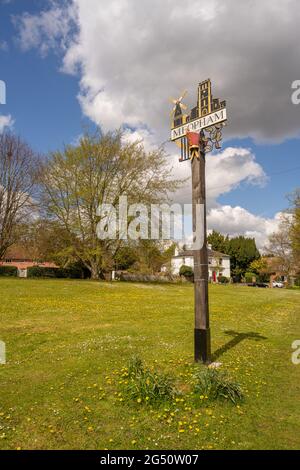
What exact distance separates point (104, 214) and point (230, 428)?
28516 millimetres

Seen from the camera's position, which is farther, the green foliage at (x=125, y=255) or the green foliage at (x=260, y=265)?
the green foliage at (x=260, y=265)

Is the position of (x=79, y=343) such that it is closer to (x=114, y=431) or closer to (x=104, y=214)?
(x=114, y=431)

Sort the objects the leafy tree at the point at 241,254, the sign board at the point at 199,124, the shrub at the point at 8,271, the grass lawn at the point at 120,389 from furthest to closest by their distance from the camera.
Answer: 1. the leafy tree at the point at 241,254
2. the shrub at the point at 8,271
3. the sign board at the point at 199,124
4. the grass lawn at the point at 120,389

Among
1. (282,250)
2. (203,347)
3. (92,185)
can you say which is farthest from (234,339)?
(282,250)

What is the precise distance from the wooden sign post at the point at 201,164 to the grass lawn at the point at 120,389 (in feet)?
2.66

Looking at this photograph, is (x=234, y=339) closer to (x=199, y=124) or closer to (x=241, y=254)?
(x=199, y=124)

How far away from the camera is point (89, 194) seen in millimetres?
31406

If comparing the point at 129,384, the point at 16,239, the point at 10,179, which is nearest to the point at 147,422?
the point at 129,384

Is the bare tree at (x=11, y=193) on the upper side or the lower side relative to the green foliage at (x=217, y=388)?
upper

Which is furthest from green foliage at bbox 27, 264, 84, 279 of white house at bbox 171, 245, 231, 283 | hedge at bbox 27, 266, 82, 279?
white house at bbox 171, 245, 231, 283

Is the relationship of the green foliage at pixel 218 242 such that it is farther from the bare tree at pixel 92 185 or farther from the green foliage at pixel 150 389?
Answer: the green foliage at pixel 150 389

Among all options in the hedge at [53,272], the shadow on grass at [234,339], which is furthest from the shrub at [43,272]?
Answer: the shadow on grass at [234,339]

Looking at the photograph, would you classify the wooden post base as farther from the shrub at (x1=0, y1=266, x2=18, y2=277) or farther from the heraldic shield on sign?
the shrub at (x1=0, y1=266, x2=18, y2=277)

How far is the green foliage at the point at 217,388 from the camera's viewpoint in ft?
18.1
